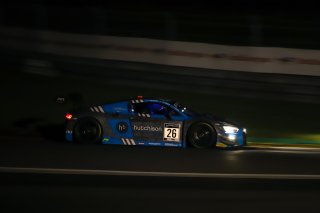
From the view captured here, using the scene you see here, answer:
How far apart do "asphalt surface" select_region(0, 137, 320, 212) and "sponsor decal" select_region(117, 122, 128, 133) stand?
0.61 m

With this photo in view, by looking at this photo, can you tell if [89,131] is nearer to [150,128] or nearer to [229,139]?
[150,128]

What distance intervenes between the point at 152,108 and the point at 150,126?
521 millimetres

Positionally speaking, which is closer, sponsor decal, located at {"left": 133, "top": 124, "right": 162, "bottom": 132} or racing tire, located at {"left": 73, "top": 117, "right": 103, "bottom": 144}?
sponsor decal, located at {"left": 133, "top": 124, "right": 162, "bottom": 132}

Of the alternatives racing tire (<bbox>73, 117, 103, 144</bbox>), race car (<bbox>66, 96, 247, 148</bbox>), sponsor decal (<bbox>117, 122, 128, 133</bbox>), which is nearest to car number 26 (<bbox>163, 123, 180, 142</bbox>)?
race car (<bbox>66, 96, 247, 148</bbox>)

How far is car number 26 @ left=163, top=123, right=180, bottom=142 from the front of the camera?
12.3 metres

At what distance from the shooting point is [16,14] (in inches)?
975

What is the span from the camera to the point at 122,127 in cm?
1246

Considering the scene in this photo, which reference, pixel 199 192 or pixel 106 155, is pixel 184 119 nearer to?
pixel 106 155

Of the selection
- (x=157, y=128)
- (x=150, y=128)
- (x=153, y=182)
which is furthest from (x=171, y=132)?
(x=153, y=182)

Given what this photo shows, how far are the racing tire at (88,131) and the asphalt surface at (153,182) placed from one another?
62cm

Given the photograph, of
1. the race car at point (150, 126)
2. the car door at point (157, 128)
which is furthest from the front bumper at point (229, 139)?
the car door at point (157, 128)

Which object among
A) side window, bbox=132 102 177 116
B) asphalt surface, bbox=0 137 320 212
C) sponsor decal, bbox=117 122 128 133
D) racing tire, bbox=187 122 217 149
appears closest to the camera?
asphalt surface, bbox=0 137 320 212

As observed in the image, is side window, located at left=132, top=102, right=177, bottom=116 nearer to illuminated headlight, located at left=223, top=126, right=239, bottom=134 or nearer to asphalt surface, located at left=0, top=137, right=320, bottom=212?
asphalt surface, located at left=0, top=137, right=320, bottom=212

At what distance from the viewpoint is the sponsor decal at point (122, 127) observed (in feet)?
Answer: 40.8
